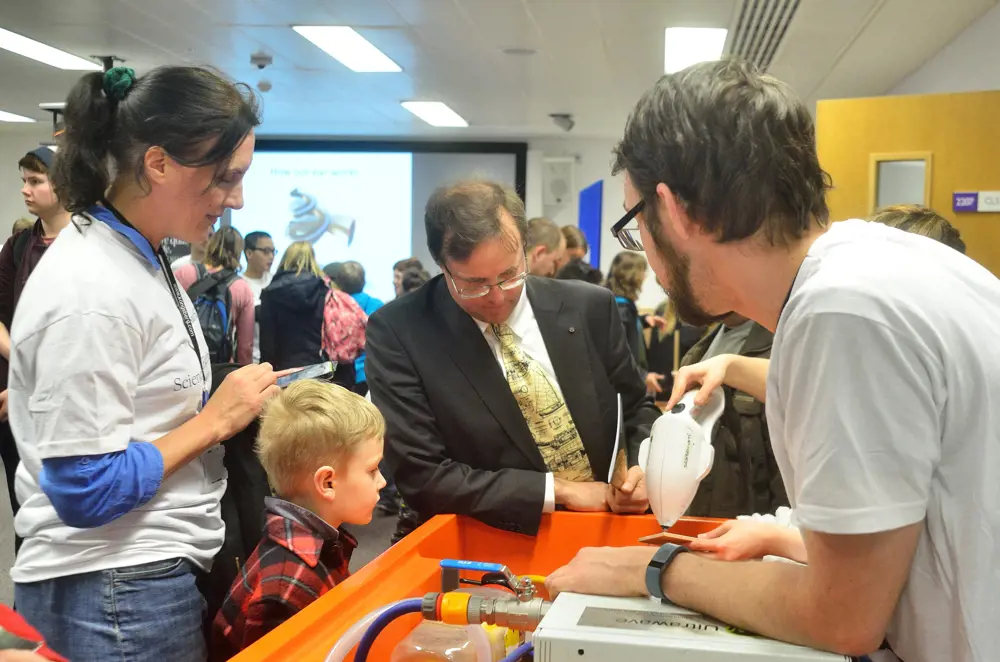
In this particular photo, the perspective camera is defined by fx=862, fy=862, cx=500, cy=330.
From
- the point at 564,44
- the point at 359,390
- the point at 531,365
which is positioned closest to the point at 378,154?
the point at 564,44

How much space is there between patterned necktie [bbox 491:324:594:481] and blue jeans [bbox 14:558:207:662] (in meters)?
0.82

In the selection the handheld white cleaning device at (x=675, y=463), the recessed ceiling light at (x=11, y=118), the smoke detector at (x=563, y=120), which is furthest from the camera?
the recessed ceiling light at (x=11, y=118)

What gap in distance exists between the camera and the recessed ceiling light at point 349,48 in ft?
20.4

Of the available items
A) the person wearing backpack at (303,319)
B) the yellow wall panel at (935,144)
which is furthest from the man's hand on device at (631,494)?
the yellow wall panel at (935,144)

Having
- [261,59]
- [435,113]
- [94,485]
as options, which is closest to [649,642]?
[94,485]

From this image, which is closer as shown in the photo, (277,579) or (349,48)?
(277,579)

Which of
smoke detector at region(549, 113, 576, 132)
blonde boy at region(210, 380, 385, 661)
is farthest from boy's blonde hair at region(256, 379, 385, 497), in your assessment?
smoke detector at region(549, 113, 576, 132)

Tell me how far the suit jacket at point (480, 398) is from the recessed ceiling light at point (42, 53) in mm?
5832

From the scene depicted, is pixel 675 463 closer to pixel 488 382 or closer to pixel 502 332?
pixel 488 382

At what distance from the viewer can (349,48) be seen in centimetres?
671

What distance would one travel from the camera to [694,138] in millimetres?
1001

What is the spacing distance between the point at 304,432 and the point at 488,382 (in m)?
0.44

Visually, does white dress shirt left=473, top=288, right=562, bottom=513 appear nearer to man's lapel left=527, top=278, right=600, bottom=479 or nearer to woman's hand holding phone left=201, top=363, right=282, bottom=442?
man's lapel left=527, top=278, right=600, bottom=479

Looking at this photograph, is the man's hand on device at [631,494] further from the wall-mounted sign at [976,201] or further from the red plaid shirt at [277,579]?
the wall-mounted sign at [976,201]
